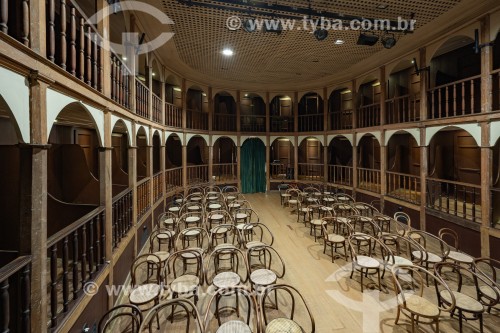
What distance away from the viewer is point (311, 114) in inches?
473

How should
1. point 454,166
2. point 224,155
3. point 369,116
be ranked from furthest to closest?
point 224,155, point 369,116, point 454,166

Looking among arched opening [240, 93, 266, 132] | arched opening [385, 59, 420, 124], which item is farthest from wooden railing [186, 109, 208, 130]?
arched opening [385, 59, 420, 124]

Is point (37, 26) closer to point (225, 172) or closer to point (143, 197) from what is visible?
point (143, 197)

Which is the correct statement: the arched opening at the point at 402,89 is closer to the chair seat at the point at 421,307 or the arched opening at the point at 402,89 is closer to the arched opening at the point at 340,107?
the arched opening at the point at 340,107

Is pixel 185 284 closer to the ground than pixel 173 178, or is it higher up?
closer to the ground

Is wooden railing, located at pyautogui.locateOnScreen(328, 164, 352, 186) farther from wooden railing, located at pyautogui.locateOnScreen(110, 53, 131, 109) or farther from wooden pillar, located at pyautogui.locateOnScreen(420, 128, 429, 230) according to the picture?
wooden railing, located at pyautogui.locateOnScreen(110, 53, 131, 109)

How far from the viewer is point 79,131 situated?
7027mm

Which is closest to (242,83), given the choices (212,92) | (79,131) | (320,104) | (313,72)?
(212,92)

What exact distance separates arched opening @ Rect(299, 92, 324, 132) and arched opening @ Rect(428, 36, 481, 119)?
4.66m

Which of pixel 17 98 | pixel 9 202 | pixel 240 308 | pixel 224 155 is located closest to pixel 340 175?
pixel 224 155

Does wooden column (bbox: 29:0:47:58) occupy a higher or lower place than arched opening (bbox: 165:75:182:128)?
lower

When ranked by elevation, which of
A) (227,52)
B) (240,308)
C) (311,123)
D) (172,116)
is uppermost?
(227,52)

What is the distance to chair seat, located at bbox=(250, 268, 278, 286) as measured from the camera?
353cm

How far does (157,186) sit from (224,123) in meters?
6.08
